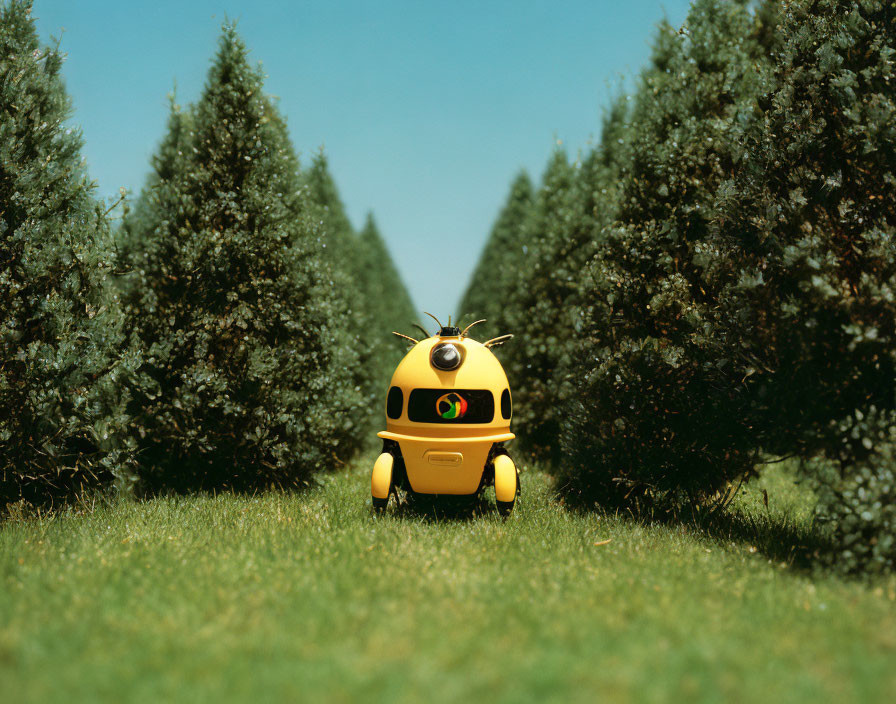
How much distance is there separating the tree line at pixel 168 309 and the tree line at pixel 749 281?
163 inches

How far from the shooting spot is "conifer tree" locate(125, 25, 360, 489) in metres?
7.97

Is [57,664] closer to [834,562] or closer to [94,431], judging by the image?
[94,431]

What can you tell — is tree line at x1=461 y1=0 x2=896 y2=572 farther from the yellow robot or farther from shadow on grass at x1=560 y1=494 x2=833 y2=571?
the yellow robot

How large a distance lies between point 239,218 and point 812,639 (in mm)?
7906

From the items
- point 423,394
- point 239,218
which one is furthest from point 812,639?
point 239,218

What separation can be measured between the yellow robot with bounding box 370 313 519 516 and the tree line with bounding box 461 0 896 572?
1566mm

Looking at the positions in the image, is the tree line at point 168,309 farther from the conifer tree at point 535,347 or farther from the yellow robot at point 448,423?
the conifer tree at point 535,347

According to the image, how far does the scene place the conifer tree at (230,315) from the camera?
314 inches

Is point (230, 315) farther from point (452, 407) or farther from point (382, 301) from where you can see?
point (382, 301)

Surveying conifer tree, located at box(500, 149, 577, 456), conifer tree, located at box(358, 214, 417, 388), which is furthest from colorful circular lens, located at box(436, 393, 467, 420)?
conifer tree, located at box(358, 214, 417, 388)

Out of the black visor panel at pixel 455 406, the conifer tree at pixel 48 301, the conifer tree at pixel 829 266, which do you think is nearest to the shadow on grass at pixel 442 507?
the black visor panel at pixel 455 406

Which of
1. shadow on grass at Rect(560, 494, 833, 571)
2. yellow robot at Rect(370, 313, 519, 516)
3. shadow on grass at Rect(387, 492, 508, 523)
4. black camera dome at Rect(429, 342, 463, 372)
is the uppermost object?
black camera dome at Rect(429, 342, 463, 372)

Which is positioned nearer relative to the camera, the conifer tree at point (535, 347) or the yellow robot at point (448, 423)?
the yellow robot at point (448, 423)

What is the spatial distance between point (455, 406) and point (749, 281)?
331 cm
